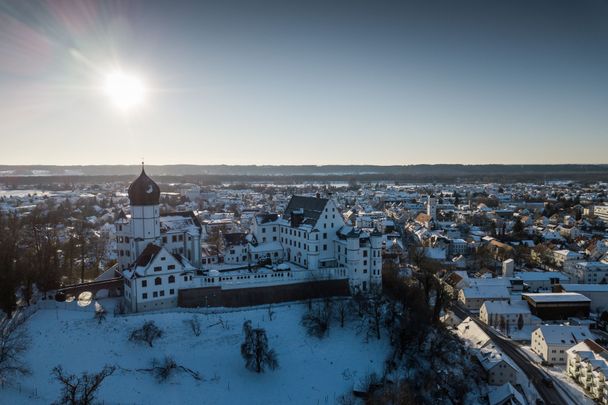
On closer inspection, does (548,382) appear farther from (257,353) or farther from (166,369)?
(166,369)

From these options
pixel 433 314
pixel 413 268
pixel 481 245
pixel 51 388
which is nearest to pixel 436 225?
pixel 481 245

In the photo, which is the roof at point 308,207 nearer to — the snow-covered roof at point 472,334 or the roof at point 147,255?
the roof at point 147,255

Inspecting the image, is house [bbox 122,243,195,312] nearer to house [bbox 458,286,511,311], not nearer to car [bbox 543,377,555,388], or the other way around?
car [bbox 543,377,555,388]

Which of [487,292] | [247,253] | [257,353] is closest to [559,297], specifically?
[487,292]

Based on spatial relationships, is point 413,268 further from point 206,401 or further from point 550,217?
point 550,217

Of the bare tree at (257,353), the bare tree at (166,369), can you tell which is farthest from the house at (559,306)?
the bare tree at (166,369)


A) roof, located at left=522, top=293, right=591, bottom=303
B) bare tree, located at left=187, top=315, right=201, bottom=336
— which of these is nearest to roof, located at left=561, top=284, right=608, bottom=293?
roof, located at left=522, top=293, right=591, bottom=303

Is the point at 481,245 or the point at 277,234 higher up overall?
the point at 277,234
